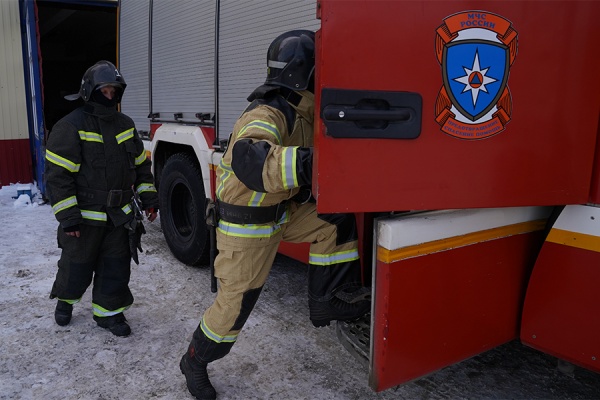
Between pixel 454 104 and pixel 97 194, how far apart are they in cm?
218

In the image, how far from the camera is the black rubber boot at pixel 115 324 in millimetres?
3176

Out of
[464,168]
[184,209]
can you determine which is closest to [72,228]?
[184,209]

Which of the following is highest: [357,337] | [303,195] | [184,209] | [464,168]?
[464,168]

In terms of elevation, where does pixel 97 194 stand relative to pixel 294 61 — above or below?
below

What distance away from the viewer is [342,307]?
7.89 feet

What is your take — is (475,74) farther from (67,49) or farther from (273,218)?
(67,49)

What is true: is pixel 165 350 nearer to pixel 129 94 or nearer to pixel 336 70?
pixel 336 70

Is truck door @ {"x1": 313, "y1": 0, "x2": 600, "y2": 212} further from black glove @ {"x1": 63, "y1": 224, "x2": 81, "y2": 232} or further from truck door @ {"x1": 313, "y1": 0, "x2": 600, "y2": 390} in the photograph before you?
black glove @ {"x1": 63, "y1": 224, "x2": 81, "y2": 232}

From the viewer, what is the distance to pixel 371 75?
1619mm

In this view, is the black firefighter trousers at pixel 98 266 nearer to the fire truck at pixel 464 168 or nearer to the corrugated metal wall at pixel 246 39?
the corrugated metal wall at pixel 246 39

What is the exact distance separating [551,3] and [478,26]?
309 millimetres

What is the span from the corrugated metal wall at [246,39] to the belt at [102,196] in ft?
3.02

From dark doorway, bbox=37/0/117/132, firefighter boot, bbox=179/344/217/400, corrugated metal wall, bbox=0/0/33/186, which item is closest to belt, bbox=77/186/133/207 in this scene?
firefighter boot, bbox=179/344/217/400

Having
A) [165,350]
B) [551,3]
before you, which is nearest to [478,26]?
[551,3]
